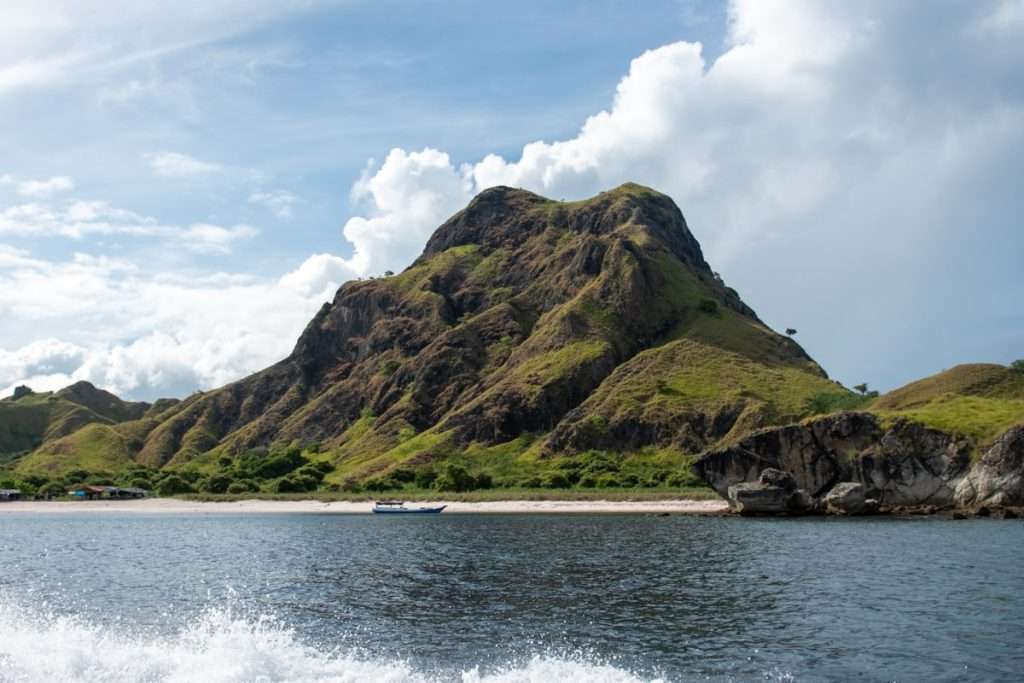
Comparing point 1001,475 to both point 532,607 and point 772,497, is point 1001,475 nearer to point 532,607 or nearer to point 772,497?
point 772,497

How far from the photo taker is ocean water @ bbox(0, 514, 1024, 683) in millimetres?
31719

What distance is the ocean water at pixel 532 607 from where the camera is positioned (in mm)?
31719

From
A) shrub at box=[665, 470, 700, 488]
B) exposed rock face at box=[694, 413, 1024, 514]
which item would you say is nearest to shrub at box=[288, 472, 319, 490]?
shrub at box=[665, 470, 700, 488]

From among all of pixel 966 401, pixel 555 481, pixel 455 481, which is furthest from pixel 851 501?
pixel 455 481

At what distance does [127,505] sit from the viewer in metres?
179

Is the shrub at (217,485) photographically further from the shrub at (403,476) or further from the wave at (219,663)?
the wave at (219,663)

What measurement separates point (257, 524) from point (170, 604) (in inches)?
3130

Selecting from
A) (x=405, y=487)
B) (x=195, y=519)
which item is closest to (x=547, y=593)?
(x=195, y=519)

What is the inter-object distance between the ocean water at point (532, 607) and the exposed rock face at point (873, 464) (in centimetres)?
2512

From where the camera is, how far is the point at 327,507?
162125 millimetres

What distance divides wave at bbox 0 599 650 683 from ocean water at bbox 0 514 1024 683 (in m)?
0.11

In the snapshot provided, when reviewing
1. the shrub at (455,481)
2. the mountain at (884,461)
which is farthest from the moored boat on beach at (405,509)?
the mountain at (884,461)

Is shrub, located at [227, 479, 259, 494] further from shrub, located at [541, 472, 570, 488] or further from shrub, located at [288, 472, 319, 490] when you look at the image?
shrub, located at [541, 472, 570, 488]

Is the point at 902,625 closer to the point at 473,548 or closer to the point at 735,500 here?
the point at 473,548
